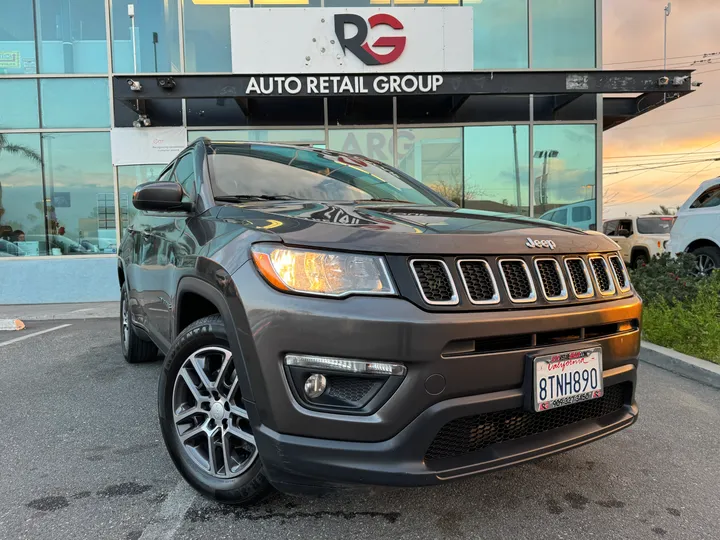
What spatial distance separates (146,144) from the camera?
930 centimetres

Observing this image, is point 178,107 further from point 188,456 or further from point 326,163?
point 188,456

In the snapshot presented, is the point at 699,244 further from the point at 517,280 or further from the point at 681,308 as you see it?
the point at 517,280

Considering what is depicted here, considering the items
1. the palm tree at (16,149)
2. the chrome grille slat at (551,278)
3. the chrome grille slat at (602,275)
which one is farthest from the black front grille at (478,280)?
the palm tree at (16,149)

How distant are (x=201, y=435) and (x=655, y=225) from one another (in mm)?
14354

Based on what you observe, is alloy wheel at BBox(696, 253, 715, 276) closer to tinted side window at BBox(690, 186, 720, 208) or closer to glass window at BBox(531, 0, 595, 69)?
tinted side window at BBox(690, 186, 720, 208)

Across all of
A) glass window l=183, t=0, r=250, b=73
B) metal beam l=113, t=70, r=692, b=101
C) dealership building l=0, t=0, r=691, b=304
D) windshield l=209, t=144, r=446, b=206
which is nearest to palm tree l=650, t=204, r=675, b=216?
dealership building l=0, t=0, r=691, b=304

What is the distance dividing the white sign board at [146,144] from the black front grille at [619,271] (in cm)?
870

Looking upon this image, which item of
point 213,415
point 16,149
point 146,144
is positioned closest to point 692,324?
point 213,415

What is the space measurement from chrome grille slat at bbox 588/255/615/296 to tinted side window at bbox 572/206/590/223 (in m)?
8.39

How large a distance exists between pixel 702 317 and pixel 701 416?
161cm

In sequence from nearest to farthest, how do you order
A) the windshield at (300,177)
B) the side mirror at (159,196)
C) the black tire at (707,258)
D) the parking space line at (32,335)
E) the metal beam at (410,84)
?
the side mirror at (159,196) < the windshield at (300,177) < the parking space line at (32,335) < the black tire at (707,258) < the metal beam at (410,84)

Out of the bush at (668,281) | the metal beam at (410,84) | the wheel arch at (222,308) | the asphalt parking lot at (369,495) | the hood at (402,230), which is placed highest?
the metal beam at (410,84)

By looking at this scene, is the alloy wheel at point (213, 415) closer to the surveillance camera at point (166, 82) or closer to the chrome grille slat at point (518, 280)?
the chrome grille slat at point (518, 280)

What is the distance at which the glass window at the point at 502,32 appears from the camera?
9594mm
